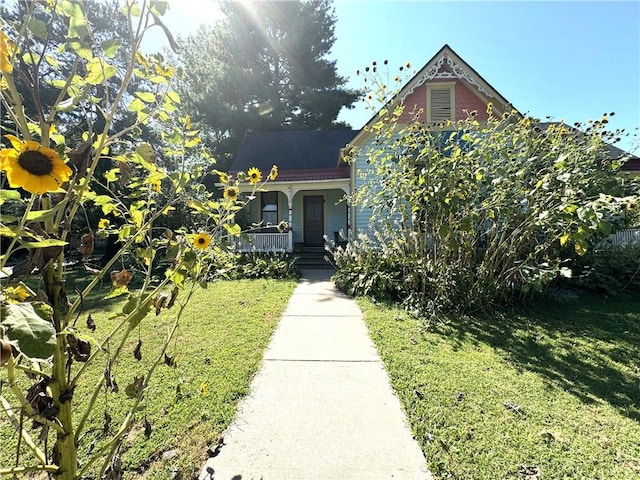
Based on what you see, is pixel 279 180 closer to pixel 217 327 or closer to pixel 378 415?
pixel 217 327

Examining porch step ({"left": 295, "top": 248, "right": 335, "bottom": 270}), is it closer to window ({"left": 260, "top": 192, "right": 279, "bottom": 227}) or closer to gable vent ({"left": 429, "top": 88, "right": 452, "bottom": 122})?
window ({"left": 260, "top": 192, "right": 279, "bottom": 227})

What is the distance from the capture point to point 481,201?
5.01m

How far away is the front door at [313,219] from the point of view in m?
13.9

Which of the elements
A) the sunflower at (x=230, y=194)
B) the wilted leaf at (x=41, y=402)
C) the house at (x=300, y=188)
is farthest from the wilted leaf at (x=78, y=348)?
the house at (x=300, y=188)

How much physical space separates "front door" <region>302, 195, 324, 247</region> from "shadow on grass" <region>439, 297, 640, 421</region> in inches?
356

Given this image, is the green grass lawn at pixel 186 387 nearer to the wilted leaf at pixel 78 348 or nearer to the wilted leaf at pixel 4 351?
the wilted leaf at pixel 78 348

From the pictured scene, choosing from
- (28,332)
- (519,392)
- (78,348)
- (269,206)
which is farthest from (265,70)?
(28,332)

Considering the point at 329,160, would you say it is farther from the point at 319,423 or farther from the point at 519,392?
the point at 319,423

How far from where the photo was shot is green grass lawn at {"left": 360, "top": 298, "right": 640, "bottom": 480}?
85.1 inches

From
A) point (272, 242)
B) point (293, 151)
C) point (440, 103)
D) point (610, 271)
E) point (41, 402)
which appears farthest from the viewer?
point (293, 151)

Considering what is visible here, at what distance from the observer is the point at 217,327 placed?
480cm

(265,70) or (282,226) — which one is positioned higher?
(265,70)

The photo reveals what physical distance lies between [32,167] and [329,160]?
13.8m

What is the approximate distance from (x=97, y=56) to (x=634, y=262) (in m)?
9.60
